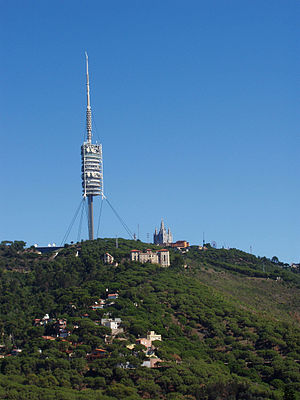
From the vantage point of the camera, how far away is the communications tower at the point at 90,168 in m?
137

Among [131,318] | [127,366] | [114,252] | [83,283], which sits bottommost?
[127,366]

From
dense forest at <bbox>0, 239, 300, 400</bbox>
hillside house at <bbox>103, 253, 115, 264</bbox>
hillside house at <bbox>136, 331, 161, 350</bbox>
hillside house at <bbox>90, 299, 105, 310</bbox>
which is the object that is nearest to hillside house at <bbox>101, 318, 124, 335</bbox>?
dense forest at <bbox>0, 239, 300, 400</bbox>

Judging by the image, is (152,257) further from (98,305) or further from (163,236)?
(163,236)

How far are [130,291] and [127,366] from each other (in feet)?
86.4

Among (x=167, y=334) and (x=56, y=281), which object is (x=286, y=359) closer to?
(x=167, y=334)

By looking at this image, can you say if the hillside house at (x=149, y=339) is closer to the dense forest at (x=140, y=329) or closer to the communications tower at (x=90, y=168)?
the dense forest at (x=140, y=329)

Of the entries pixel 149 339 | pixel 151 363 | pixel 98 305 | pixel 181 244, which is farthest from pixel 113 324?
pixel 181 244

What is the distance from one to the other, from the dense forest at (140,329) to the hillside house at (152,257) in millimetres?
1531

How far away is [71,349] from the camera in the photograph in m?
77.6

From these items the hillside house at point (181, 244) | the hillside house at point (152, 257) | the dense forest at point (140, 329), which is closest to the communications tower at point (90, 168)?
the dense forest at point (140, 329)

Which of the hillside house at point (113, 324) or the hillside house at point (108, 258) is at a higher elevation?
the hillside house at point (108, 258)

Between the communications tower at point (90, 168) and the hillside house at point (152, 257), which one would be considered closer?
the hillside house at point (152, 257)

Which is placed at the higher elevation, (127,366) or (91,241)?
(91,241)

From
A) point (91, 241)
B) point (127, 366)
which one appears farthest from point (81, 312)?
point (91, 241)
